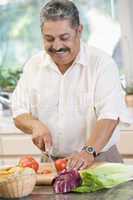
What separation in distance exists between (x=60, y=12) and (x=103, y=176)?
26.5 inches

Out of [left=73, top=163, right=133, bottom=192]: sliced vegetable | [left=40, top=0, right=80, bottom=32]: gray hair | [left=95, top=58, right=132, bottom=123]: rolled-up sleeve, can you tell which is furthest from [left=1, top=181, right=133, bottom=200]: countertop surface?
[left=40, top=0, right=80, bottom=32]: gray hair

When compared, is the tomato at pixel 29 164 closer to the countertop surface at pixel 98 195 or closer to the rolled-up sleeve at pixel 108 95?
the countertop surface at pixel 98 195

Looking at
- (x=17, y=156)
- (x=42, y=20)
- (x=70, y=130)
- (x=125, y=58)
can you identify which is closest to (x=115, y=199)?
(x=70, y=130)

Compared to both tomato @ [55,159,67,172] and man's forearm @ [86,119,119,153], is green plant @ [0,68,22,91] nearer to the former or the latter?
man's forearm @ [86,119,119,153]

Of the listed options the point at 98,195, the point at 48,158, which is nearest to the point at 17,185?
the point at 98,195

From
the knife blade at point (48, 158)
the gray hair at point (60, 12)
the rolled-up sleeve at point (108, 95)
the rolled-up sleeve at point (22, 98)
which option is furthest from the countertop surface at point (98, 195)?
the gray hair at point (60, 12)

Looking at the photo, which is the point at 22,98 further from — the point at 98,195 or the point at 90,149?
the point at 98,195

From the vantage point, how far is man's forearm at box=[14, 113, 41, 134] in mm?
2309

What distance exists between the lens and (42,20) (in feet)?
7.17

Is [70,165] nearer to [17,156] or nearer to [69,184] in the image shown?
[69,184]

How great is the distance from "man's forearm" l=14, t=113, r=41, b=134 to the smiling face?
0.97 ft

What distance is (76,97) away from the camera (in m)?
2.29

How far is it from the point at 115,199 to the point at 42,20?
81 centimetres

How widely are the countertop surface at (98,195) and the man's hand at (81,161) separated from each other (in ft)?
0.47
